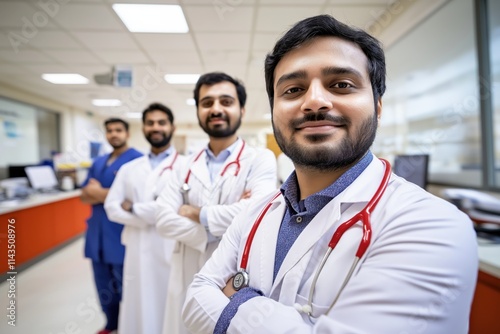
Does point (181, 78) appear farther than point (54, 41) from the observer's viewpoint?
Yes

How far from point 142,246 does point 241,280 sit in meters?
1.33

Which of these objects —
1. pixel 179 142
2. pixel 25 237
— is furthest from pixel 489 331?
pixel 25 237

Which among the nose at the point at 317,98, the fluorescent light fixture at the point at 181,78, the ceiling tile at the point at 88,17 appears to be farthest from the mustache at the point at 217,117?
the fluorescent light fixture at the point at 181,78

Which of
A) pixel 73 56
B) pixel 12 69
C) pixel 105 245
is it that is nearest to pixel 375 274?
pixel 105 245

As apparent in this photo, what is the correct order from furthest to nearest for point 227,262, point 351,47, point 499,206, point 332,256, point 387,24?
1. point 387,24
2. point 499,206
3. point 227,262
4. point 351,47
5. point 332,256

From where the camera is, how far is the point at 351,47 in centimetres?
75

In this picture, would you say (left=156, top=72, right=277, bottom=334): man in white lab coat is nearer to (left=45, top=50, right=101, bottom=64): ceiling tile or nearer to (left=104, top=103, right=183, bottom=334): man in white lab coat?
(left=104, top=103, right=183, bottom=334): man in white lab coat

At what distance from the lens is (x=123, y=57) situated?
410 centimetres

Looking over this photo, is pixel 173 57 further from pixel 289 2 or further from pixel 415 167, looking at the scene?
pixel 415 167

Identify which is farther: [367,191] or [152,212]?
[152,212]

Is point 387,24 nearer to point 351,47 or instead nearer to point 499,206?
point 499,206

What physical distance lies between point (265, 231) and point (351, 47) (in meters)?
0.57

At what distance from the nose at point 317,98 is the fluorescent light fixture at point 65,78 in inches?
217

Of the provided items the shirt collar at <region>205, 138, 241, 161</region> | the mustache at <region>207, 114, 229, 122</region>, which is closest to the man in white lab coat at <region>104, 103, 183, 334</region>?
the shirt collar at <region>205, 138, 241, 161</region>
